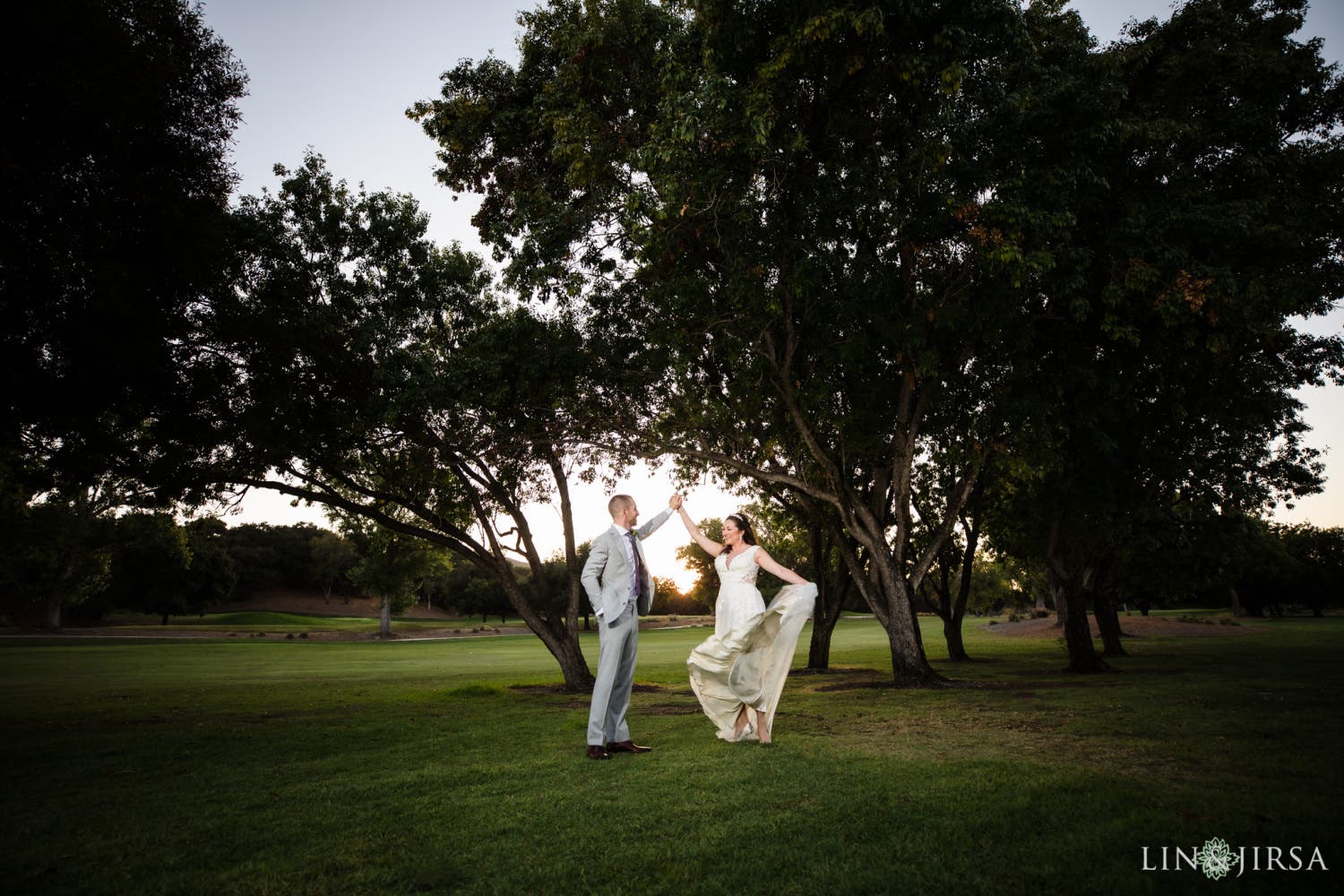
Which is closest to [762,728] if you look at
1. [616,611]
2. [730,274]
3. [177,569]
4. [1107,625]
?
[616,611]

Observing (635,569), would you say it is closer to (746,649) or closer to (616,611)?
(616,611)

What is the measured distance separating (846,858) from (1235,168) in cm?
1526

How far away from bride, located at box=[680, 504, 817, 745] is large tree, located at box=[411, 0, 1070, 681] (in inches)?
235

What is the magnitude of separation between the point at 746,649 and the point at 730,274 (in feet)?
24.2

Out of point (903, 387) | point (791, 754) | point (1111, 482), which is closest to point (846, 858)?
point (791, 754)

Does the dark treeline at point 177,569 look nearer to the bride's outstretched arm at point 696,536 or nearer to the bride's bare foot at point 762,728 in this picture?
the bride's outstretched arm at point 696,536

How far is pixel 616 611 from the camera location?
7.52 meters

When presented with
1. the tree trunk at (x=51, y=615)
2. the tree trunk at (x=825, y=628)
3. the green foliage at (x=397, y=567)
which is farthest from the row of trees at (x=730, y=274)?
the tree trunk at (x=51, y=615)

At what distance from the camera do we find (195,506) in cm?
1427

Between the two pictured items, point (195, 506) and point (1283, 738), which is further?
point (195, 506)

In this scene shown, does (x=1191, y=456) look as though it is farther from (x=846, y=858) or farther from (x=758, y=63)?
(x=846, y=858)

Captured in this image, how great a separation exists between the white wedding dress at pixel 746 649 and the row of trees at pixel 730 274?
6.02 metres

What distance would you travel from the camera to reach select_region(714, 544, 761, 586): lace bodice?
8062 mm

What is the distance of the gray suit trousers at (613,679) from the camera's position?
7.38 meters
